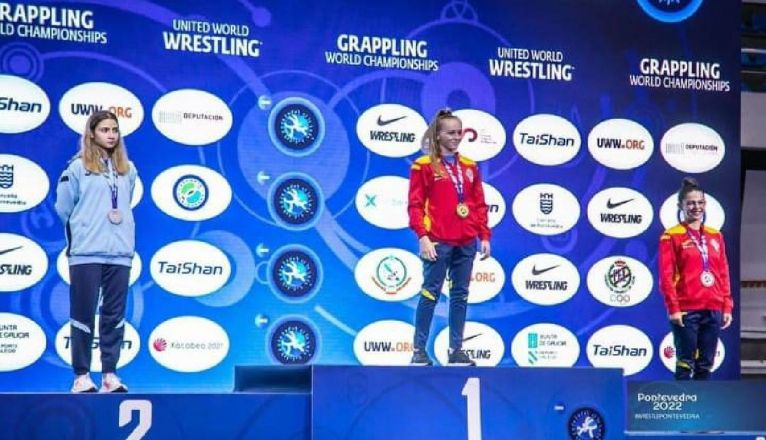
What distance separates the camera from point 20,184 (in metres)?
6.88

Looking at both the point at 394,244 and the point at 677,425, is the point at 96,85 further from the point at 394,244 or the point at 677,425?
the point at 677,425

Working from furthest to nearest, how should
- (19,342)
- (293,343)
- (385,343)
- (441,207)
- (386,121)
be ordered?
(386,121) < (385,343) < (293,343) < (19,342) < (441,207)

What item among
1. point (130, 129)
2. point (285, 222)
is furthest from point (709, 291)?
point (130, 129)

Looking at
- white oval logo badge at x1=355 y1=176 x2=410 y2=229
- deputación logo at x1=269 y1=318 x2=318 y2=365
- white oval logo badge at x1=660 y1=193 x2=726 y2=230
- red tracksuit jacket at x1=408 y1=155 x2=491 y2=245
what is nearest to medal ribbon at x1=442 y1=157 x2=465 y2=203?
red tracksuit jacket at x1=408 y1=155 x2=491 y2=245

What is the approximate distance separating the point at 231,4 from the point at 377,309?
2.14 metres

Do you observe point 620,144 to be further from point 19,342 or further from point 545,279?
point 19,342

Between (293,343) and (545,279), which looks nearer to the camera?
(293,343)

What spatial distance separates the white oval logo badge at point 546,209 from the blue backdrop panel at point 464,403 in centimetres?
234

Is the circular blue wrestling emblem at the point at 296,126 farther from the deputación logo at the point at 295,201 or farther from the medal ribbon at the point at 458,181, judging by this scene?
the medal ribbon at the point at 458,181

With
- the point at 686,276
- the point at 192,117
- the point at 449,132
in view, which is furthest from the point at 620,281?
the point at 192,117

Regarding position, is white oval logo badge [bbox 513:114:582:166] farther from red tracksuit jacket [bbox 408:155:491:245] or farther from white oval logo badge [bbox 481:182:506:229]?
red tracksuit jacket [bbox 408:155:491:245]

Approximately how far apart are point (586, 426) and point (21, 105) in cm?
376

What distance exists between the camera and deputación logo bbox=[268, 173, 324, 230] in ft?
24.2

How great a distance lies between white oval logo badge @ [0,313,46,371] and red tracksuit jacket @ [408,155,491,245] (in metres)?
2.37
